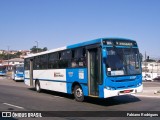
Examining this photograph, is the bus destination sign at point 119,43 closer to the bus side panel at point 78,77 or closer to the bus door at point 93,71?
the bus door at point 93,71

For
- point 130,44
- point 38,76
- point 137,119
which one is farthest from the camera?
point 38,76

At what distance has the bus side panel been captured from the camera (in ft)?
45.2

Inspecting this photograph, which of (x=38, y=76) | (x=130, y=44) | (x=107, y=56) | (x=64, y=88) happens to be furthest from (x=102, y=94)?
(x=38, y=76)

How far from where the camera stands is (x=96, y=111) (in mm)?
11383

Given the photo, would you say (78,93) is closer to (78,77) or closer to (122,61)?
(78,77)

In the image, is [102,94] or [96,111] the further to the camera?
[102,94]

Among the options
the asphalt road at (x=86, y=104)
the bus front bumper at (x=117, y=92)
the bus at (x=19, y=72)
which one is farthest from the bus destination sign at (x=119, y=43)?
the bus at (x=19, y=72)

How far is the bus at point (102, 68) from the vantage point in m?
12.5

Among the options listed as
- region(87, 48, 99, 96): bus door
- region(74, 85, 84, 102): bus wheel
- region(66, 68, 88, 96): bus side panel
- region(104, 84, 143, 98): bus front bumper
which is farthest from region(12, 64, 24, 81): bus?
region(104, 84, 143, 98): bus front bumper

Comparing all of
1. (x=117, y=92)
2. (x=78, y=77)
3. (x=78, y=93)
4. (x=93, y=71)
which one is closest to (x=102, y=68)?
(x=93, y=71)

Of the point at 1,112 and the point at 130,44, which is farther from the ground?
the point at 130,44

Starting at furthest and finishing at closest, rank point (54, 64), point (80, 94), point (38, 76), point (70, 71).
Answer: point (38, 76) < point (54, 64) < point (70, 71) < point (80, 94)

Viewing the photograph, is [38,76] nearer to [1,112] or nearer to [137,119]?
[1,112]

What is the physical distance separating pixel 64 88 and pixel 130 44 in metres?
5.07
